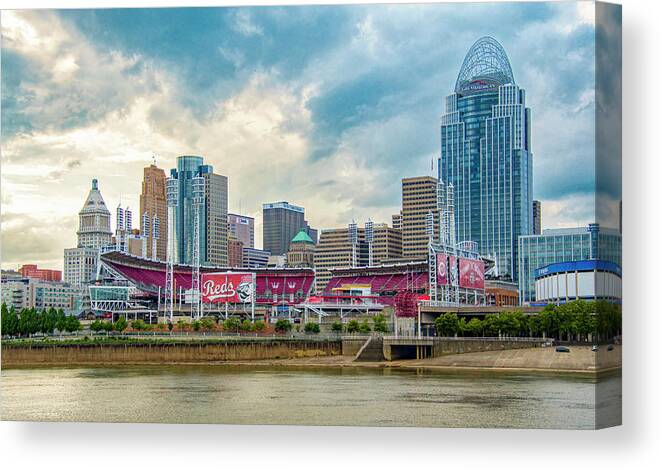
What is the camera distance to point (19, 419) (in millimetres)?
32125

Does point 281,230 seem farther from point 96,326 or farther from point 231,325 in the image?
point 96,326

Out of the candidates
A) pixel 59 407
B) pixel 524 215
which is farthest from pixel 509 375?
pixel 524 215

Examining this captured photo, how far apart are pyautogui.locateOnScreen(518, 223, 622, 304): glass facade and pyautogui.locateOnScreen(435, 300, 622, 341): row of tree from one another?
166 centimetres

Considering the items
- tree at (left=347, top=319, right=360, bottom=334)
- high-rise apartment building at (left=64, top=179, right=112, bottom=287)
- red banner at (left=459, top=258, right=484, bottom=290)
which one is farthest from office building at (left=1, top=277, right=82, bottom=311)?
red banner at (left=459, top=258, right=484, bottom=290)

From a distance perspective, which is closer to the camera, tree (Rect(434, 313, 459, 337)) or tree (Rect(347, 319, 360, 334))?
tree (Rect(434, 313, 459, 337))

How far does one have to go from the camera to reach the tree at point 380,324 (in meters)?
55.6

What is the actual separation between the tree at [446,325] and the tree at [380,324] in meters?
3.31

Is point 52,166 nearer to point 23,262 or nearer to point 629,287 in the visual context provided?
point 23,262

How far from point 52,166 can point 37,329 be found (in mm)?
17426

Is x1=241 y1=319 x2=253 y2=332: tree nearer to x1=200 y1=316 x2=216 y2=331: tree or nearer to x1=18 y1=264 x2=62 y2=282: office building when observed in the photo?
x1=200 y1=316 x2=216 y2=331: tree

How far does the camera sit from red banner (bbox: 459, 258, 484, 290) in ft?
216

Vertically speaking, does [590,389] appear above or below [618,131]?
below

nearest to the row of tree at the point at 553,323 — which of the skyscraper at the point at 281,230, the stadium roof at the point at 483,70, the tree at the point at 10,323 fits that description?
the stadium roof at the point at 483,70

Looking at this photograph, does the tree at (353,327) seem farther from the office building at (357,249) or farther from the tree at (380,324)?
the office building at (357,249)
